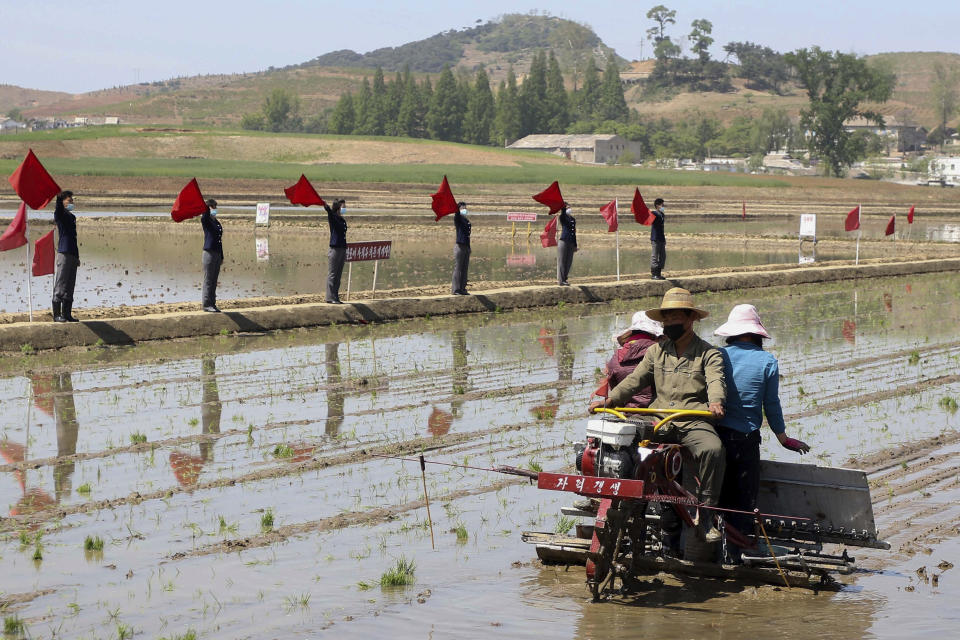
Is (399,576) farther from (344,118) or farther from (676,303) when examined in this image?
(344,118)

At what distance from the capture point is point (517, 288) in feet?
78.2

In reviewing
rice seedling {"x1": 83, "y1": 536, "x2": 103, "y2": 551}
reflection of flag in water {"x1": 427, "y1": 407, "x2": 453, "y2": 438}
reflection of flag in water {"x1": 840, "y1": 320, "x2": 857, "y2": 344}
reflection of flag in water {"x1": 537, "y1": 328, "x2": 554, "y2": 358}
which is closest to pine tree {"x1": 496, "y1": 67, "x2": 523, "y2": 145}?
reflection of flag in water {"x1": 840, "y1": 320, "x2": 857, "y2": 344}

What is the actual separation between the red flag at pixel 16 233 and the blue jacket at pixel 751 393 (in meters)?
12.8

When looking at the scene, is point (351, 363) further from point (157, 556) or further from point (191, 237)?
point (191, 237)

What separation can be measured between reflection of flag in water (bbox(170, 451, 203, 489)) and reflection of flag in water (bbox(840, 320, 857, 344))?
1130 cm

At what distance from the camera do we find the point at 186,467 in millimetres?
10102

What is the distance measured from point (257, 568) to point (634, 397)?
2.62 metres

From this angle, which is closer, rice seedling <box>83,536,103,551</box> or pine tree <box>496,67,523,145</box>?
rice seedling <box>83,536,103,551</box>

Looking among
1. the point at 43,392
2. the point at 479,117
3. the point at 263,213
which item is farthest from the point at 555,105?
the point at 43,392

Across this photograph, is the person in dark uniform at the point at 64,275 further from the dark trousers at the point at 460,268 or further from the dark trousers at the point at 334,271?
the dark trousers at the point at 460,268

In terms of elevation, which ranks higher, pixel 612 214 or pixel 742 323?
pixel 612 214

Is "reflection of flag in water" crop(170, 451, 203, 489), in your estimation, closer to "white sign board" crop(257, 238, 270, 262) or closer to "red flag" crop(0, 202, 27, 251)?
"red flag" crop(0, 202, 27, 251)

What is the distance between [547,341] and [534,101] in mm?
163218

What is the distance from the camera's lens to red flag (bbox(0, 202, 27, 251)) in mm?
17672
